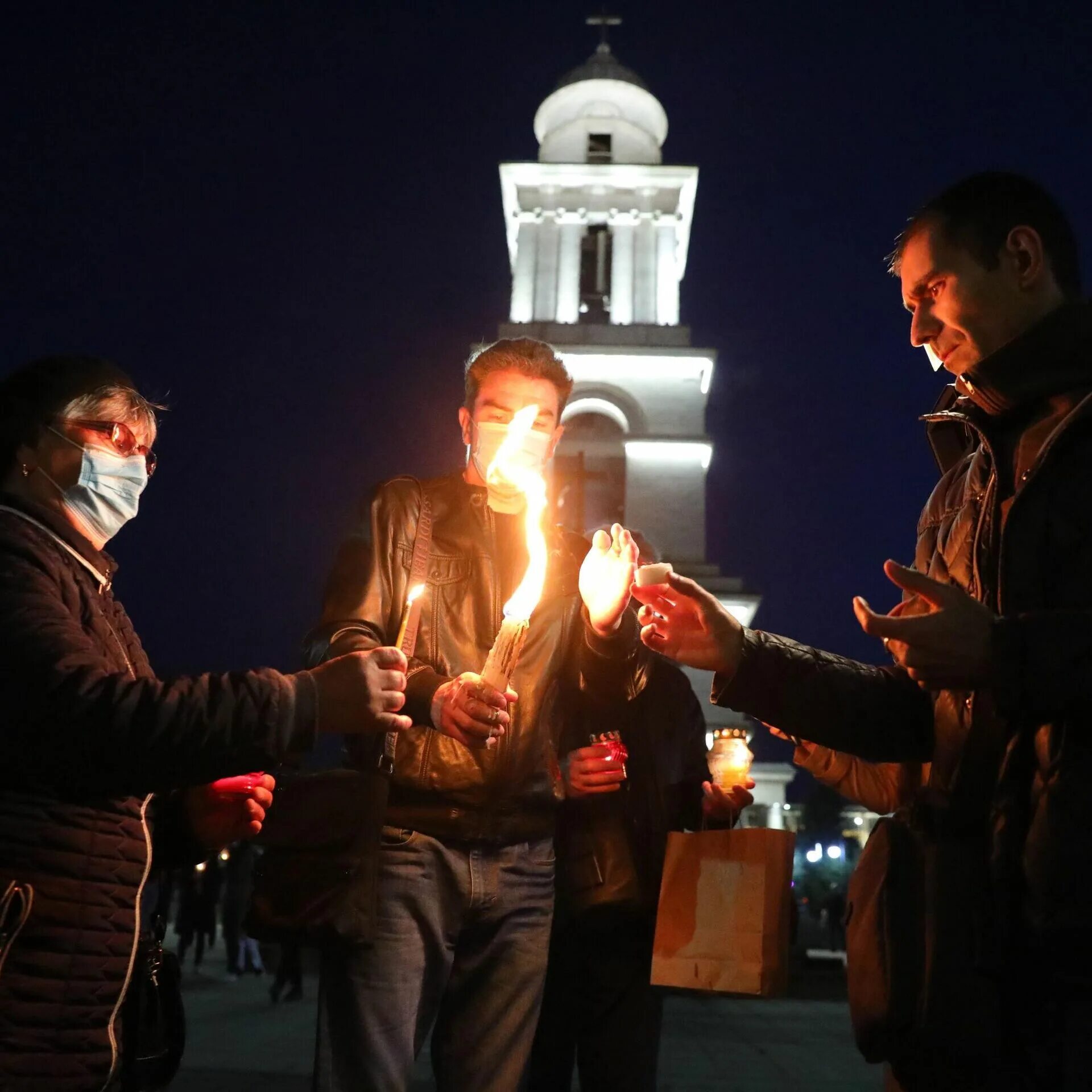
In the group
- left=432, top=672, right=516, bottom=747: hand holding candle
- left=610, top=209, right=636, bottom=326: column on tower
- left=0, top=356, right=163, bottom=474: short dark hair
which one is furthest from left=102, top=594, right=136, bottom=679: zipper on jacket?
left=610, top=209, right=636, bottom=326: column on tower

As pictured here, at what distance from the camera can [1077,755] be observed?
2090mm

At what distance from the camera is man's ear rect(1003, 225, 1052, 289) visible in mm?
2697

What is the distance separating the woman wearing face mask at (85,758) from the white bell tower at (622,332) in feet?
70.8

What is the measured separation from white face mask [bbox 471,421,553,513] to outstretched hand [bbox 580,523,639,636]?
19.6 inches

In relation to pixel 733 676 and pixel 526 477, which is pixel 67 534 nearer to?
pixel 526 477

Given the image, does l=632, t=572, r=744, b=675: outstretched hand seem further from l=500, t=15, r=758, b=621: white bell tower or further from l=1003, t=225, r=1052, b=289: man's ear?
l=500, t=15, r=758, b=621: white bell tower

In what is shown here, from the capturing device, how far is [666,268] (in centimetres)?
2730

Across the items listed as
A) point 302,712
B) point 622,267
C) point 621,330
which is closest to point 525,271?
point 622,267

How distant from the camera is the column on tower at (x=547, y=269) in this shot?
26938mm

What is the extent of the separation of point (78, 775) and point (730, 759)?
10.0 ft

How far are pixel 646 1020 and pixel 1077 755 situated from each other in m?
2.63

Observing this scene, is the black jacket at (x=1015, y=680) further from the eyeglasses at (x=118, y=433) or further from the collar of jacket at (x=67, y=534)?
the eyeglasses at (x=118, y=433)

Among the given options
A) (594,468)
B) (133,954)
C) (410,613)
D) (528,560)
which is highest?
(594,468)

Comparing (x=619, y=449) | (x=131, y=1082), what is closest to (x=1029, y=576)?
(x=131, y=1082)
